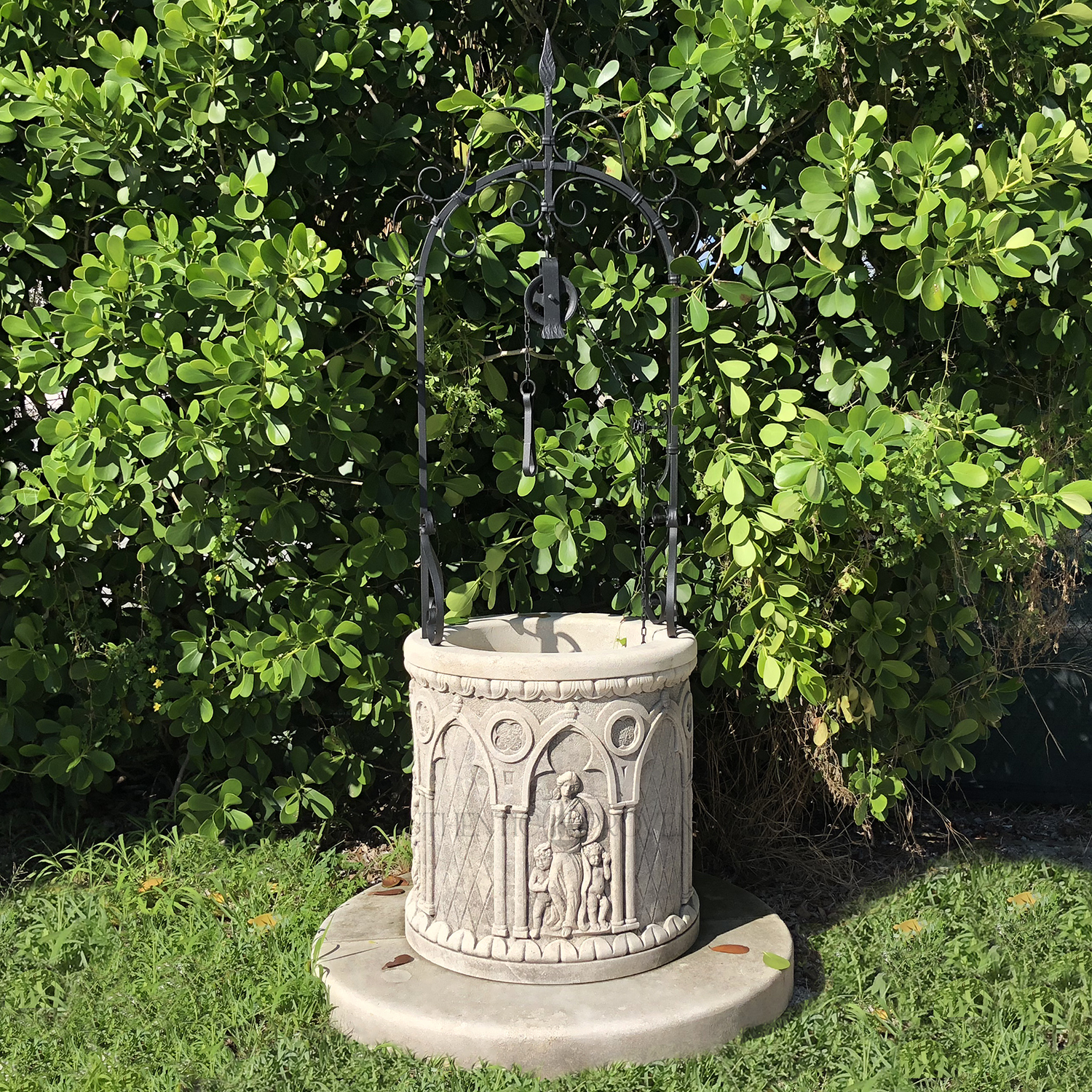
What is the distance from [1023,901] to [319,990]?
2.21 m

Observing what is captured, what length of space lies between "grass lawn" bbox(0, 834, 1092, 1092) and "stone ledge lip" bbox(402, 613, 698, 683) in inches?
37.5

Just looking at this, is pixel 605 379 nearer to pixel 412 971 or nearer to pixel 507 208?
pixel 507 208

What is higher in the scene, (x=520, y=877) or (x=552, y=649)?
(x=552, y=649)

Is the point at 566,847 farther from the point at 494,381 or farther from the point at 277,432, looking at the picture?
the point at 494,381

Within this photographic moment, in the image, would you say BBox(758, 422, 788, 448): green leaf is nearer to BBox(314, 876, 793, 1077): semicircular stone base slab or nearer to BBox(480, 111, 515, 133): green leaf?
BBox(480, 111, 515, 133): green leaf

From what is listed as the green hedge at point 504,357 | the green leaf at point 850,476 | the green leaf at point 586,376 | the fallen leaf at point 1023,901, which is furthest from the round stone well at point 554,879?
the fallen leaf at point 1023,901

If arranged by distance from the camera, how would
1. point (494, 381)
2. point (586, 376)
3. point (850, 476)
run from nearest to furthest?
point (850, 476) < point (586, 376) < point (494, 381)

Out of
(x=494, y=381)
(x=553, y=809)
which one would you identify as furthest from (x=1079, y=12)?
(x=553, y=809)

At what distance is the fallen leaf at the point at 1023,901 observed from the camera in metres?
3.69

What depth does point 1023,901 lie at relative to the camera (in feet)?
12.1

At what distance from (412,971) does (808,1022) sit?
1.07 m

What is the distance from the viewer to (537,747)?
3.02m

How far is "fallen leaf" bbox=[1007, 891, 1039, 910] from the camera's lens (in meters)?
3.69

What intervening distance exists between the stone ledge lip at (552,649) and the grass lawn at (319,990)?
95 centimetres
